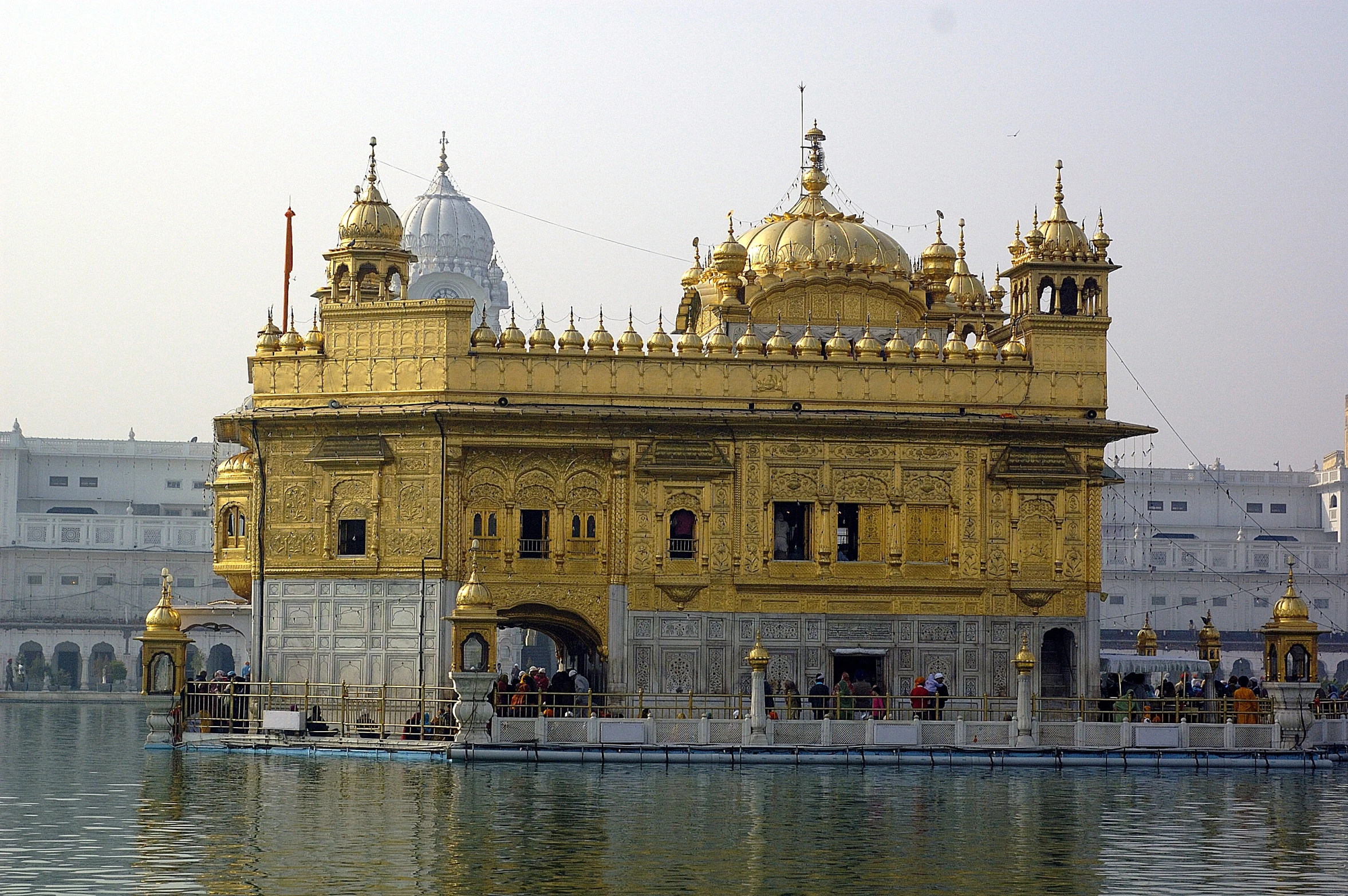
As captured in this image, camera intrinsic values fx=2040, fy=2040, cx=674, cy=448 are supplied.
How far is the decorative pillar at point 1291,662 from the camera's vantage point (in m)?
31.0

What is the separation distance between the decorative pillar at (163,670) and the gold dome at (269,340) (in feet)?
16.2

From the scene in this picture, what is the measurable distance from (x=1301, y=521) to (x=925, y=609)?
6578 centimetres

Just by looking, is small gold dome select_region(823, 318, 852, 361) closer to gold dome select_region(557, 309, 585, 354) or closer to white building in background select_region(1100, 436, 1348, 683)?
gold dome select_region(557, 309, 585, 354)

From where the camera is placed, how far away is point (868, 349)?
35.3 meters

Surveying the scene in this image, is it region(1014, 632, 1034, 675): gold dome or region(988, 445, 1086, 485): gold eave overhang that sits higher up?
region(988, 445, 1086, 485): gold eave overhang

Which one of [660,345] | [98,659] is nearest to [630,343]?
[660,345]

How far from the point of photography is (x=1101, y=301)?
3656 cm

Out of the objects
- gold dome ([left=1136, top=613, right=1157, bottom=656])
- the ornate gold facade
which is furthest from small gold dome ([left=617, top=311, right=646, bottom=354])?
gold dome ([left=1136, top=613, right=1157, bottom=656])

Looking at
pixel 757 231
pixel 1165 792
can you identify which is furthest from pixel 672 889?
pixel 757 231

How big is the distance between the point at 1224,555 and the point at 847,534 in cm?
6009

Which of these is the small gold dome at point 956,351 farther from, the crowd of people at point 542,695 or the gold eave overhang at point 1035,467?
the crowd of people at point 542,695

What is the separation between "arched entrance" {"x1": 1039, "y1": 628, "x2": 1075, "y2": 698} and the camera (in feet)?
115

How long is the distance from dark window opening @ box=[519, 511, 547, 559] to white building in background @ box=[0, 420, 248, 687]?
149 feet

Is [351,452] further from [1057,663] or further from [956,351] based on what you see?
[1057,663]
